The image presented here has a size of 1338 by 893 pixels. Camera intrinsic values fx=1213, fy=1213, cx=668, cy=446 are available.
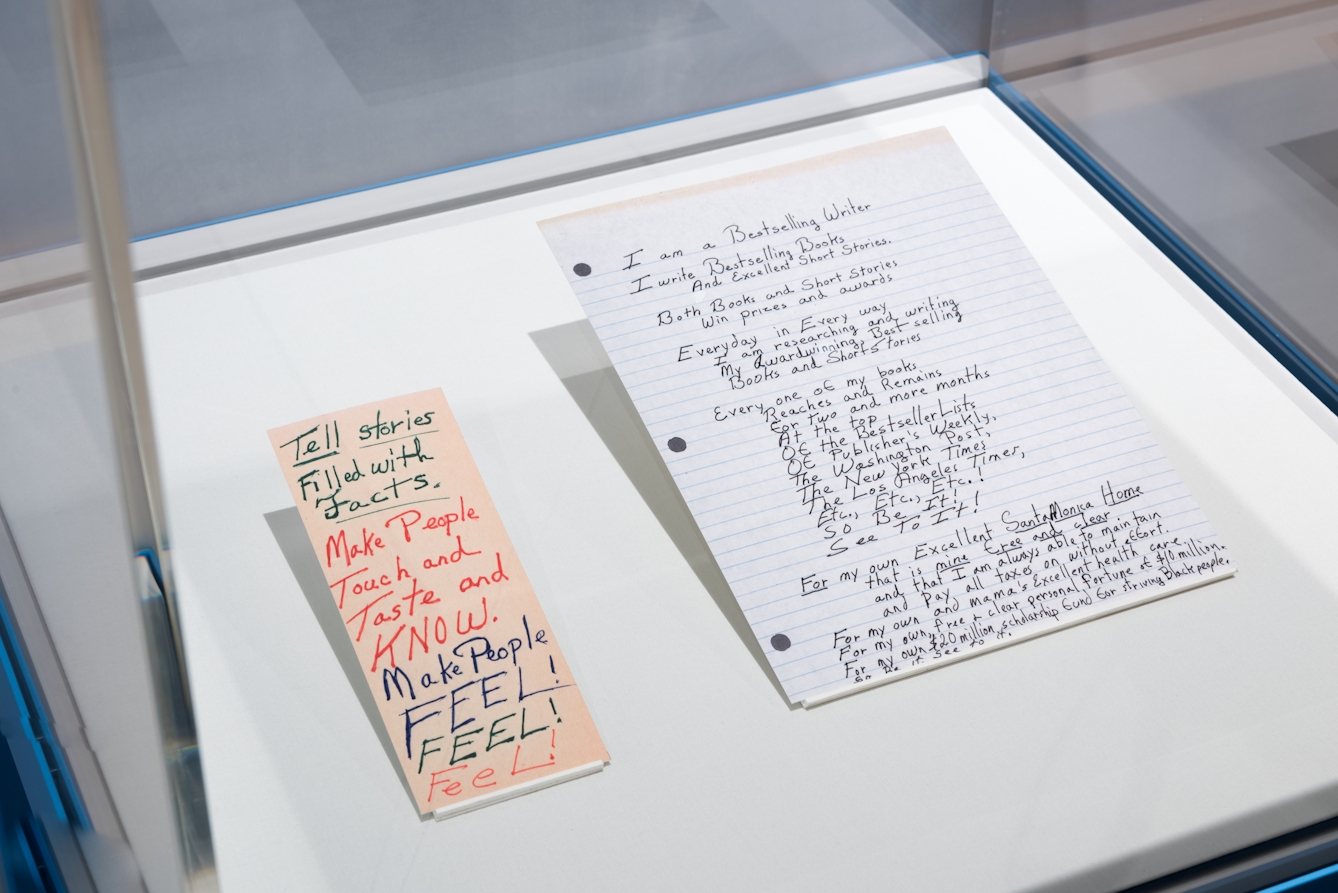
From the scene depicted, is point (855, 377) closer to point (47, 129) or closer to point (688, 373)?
point (688, 373)

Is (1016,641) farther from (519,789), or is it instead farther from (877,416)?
(519,789)

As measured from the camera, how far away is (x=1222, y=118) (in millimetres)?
1076

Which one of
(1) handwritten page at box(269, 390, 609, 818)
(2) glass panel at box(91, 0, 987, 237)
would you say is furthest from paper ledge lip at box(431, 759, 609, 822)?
(2) glass panel at box(91, 0, 987, 237)

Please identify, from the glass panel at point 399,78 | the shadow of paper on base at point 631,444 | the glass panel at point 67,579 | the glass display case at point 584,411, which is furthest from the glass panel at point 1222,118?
the glass panel at point 67,579

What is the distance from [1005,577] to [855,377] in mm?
173

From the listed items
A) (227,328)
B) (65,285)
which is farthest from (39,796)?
(227,328)

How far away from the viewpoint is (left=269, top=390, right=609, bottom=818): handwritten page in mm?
701

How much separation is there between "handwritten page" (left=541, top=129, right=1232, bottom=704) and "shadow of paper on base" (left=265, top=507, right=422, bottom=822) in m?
0.23

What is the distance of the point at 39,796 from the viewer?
26.5 inches

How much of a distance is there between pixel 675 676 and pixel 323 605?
0.24 meters

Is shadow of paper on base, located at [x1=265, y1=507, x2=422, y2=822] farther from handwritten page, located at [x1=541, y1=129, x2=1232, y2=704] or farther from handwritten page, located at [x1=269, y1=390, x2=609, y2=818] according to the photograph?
handwritten page, located at [x1=541, y1=129, x2=1232, y2=704]

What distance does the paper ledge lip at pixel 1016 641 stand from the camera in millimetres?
755

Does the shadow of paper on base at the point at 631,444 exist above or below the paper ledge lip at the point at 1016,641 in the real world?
above

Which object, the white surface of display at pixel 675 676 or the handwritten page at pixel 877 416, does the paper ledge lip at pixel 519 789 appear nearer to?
the white surface of display at pixel 675 676
